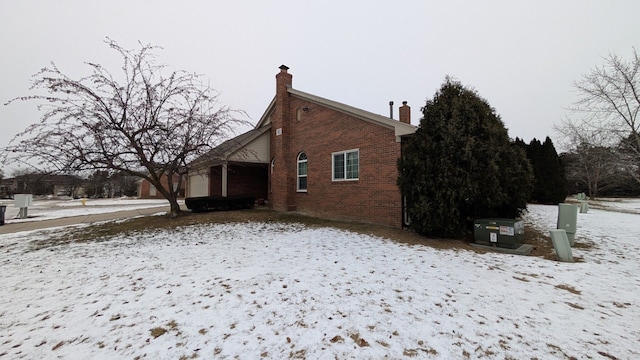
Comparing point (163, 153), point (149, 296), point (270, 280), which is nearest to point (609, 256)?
point (270, 280)

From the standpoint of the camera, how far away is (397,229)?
888cm

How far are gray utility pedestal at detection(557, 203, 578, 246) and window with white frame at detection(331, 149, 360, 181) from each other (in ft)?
20.5

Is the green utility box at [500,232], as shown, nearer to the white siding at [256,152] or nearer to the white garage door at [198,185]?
the white siding at [256,152]

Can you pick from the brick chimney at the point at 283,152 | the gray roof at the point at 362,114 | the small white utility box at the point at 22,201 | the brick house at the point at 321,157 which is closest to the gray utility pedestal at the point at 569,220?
the brick house at the point at 321,157

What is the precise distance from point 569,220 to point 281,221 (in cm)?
933

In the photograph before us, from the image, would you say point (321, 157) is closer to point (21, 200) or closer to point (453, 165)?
point (453, 165)

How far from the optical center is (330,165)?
11.5 m

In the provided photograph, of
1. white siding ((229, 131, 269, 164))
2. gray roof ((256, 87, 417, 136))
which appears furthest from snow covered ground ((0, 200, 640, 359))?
white siding ((229, 131, 269, 164))

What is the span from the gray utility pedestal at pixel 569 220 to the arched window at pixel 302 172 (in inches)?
373

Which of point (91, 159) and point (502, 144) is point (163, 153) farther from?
point (502, 144)

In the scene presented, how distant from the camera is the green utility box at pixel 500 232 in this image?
658 cm

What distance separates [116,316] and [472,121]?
899 cm

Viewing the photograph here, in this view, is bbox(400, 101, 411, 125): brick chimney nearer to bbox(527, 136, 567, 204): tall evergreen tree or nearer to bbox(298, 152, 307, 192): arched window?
bbox(298, 152, 307, 192): arched window

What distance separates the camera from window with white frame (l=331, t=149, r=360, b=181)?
34.5 feet
